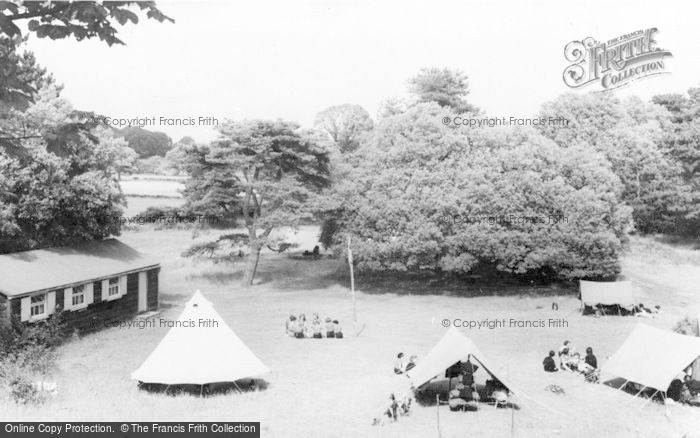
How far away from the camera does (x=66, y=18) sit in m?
7.04

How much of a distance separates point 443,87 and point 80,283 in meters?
37.9

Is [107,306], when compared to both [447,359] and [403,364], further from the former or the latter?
[447,359]

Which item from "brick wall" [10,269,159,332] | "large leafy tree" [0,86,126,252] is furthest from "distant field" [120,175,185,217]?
"brick wall" [10,269,159,332]

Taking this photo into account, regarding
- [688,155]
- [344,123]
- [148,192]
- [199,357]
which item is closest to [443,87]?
[344,123]

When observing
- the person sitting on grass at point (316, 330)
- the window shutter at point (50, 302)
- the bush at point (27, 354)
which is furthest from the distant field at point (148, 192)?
the person sitting on grass at point (316, 330)

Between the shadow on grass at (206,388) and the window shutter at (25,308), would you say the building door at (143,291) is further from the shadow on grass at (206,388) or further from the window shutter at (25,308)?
the shadow on grass at (206,388)

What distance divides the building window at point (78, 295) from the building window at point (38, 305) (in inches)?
56.7

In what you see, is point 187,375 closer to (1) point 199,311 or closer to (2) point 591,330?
(1) point 199,311

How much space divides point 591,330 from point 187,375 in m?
16.5

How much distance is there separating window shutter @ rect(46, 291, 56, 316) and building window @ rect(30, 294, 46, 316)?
0.40 ft

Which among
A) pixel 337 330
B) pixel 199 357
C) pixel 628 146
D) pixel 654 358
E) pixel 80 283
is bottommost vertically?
pixel 337 330

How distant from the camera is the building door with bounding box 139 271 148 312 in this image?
26.3 meters

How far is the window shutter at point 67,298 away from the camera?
2168 cm

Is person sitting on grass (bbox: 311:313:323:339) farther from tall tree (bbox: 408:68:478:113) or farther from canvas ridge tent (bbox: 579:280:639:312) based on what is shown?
tall tree (bbox: 408:68:478:113)
